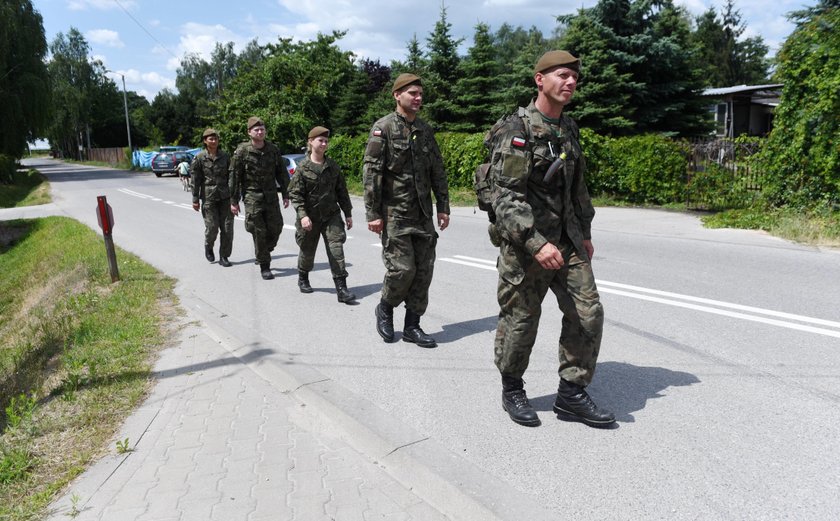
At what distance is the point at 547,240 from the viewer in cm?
353

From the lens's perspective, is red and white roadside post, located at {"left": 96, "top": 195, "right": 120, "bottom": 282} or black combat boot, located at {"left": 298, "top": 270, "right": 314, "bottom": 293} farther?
red and white roadside post, located at {"left": 96, "top": 195, "right": 120, "bottom": 282}

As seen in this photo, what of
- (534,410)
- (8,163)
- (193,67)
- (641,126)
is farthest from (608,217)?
(193,67)

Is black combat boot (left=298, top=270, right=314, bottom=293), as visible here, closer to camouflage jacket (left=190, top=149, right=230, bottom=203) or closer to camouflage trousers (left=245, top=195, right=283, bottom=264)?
camouflage trousers (left=245, top=195, right=283, bottom=264)

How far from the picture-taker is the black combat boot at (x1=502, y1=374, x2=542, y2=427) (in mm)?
3697

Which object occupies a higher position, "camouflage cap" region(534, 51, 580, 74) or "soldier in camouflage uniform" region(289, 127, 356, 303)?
"camouflage cap" region(534, 51, 580, 74)

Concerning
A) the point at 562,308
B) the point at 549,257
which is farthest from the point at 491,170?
the point at 562,308

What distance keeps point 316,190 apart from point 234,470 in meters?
4.08

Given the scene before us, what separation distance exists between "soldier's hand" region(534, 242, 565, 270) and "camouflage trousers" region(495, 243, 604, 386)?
7.6 inches

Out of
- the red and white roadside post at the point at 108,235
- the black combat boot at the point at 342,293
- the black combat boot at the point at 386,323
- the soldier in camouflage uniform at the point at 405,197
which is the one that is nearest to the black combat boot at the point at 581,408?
the soldier in camouflage uniform at the point at 405,197

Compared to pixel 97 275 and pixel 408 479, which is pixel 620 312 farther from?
pixel 97 275

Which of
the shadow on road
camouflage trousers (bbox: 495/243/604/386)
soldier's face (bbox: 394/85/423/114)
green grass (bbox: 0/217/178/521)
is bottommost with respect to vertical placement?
green grass (bbox: 0/217/178/521)

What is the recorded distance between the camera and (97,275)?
29.2 ft

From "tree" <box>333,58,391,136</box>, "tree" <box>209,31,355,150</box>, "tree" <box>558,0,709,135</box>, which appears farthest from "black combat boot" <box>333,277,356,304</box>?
"tree" <box>209,31,355,150</box>

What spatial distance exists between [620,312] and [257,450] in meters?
3.90
